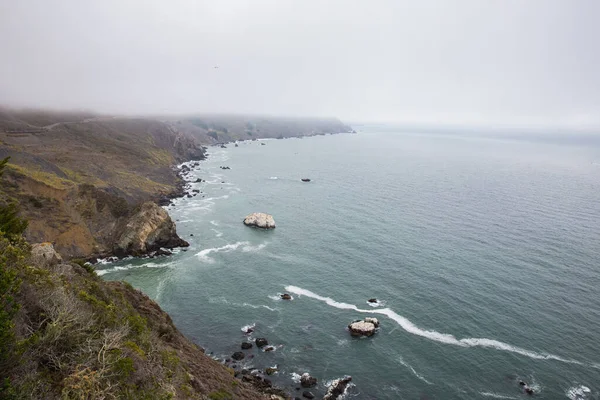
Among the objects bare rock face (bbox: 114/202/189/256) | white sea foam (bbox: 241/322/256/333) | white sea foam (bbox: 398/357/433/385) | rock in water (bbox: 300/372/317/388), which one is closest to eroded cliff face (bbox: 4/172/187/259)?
bare rock face (bbox: 114/202/189/256)

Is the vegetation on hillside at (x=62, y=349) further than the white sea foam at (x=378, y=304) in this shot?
No

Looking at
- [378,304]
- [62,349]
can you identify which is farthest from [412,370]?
[62,349]

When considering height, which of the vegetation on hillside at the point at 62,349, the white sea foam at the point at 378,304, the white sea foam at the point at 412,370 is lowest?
the white sea foam at the point at 412,370

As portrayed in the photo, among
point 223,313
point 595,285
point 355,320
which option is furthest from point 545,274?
point 223,313

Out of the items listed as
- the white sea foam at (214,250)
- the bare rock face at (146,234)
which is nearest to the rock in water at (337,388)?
the white sea foam at (214,250)

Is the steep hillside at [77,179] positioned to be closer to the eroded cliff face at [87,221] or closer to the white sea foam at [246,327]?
the eroded cliff face at [87,221]

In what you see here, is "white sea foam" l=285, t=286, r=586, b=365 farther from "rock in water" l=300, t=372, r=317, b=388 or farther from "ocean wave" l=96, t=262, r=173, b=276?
"ocean wave" l=96, t=262, r=173, b=276

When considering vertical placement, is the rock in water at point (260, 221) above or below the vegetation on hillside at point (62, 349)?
below
